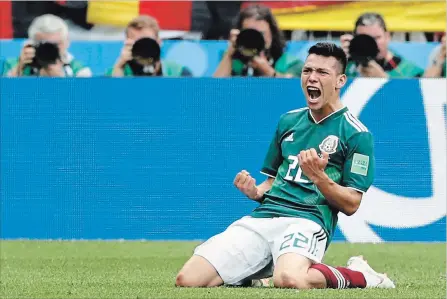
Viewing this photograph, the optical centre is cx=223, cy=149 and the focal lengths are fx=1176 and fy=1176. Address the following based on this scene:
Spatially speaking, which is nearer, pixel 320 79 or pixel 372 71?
pixel 320 79

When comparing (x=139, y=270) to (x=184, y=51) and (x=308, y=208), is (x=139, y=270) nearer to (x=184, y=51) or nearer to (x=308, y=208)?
(x=308, y=208)

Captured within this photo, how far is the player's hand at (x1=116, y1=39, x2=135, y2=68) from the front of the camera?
36.3 ft

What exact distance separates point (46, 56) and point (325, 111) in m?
4.68

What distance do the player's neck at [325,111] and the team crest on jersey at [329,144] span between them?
0.51 feet

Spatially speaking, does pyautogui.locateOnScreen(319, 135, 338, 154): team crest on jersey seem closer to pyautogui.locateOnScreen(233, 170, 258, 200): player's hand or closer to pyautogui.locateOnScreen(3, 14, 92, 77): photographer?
pyautogui.locateOnScreen(233, 170, 258, 200): player's hand

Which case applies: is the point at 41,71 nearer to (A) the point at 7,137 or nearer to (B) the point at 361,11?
(A) the point at 7,137

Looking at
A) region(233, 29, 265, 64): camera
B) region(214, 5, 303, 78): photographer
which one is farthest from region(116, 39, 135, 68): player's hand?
region(233, 29, 265, 64): camera

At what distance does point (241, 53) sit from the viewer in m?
11.0

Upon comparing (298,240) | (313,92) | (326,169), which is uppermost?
(313,92)

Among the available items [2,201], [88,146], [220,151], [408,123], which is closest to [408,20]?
[408,123]

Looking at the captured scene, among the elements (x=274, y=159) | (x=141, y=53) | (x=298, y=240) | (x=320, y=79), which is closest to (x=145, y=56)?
(x=141, y=53)

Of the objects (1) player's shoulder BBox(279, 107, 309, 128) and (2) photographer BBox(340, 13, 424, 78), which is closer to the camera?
(1) player's shoulder BBox(279, 107, 309, 128)

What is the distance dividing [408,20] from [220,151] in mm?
3380

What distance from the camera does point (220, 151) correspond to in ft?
34.5
